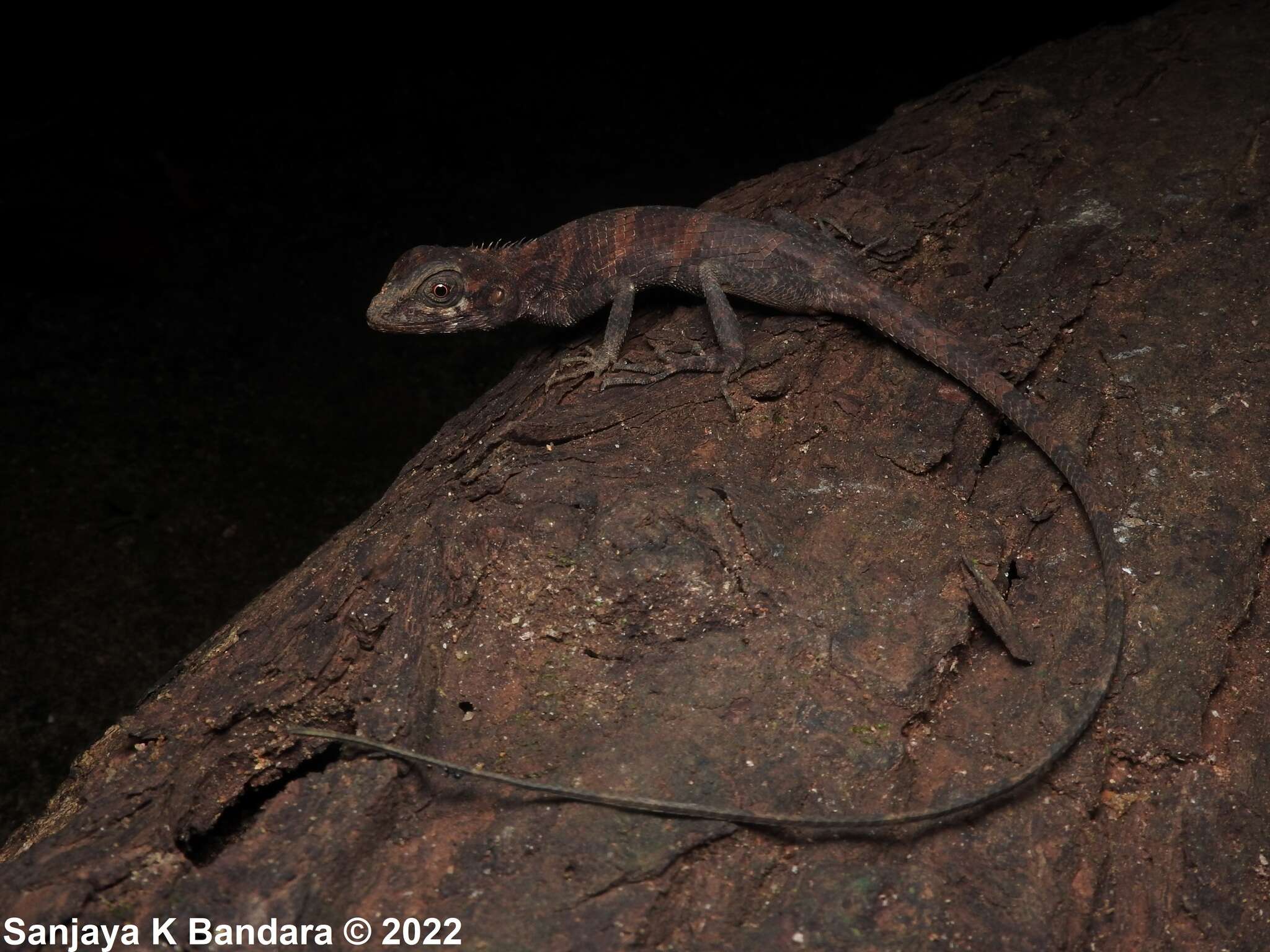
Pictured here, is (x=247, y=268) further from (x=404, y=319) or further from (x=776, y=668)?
(x=776, y=668)

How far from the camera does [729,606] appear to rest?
4004 mm

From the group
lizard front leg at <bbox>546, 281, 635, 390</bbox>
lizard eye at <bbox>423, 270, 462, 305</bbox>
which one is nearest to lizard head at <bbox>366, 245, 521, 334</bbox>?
lizard eye at <bbox>423, 270, 462, 305</bbox>

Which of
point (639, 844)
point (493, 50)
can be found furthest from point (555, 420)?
point (493, 50)

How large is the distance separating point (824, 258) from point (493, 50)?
506 centimetres

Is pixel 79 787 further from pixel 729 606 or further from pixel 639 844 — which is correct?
pixel 729 606

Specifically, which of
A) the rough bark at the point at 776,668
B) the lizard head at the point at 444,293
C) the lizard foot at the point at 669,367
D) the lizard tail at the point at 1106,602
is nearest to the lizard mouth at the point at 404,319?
the lizard head at the point at 444,293

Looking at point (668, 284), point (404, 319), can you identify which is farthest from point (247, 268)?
point (668, 284)

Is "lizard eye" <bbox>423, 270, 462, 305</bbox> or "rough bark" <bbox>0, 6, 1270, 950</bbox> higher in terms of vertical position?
"lizard eye" <bbox>423, 270, 462, 305</bbox>

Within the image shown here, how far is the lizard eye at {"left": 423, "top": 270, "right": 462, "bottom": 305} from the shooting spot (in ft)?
18.1

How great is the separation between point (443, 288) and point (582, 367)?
88 cm

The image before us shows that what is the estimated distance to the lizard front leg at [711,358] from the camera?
507cm

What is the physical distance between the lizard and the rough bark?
153 millimetres

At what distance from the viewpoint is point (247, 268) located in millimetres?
8141

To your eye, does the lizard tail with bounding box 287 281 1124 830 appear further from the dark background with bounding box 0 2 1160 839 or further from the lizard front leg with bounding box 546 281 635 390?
the dark background with bounding box 0 2 1160 839
